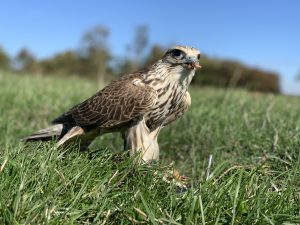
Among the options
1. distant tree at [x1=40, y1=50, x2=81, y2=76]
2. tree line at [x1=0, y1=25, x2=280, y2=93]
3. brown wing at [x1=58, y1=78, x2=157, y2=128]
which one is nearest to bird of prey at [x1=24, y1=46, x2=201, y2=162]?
brown wing at [x1=58, y1=78, x2=157, y2=128]

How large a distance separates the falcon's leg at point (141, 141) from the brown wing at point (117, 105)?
10cm

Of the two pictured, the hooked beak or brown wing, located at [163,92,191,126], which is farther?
brown wing, located at [163,92,191,126]

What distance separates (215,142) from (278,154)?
967 mm

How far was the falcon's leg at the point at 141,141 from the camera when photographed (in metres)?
4.28

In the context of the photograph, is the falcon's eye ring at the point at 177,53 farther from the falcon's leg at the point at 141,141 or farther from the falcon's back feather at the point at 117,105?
the falcon's leg at the point at 141,141

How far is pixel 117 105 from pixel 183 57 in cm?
66

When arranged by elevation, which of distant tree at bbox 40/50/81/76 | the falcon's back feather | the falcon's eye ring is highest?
the falcon's eye ring

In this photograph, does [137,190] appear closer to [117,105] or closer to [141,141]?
[141,141]

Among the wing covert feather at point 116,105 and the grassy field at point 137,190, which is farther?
the wing covert feather at point 116,105

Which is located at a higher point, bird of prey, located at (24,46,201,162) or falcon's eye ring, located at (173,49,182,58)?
falcon's eye ring, located at (173,49,182,58)

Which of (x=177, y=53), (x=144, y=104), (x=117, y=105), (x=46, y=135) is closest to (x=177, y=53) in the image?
(x=177, y=53)

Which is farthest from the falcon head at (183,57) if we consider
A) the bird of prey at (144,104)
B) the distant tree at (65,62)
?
the distant tree at (65,62)

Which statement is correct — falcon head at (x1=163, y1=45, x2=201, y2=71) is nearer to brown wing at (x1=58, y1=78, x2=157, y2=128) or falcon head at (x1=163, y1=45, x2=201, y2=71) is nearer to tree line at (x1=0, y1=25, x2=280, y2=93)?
brown wing at (x1=58, y1=78, x2=157, y2=128)

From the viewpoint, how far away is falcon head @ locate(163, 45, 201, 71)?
4.23 meters
